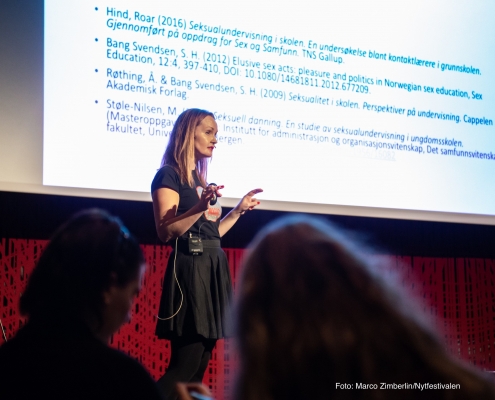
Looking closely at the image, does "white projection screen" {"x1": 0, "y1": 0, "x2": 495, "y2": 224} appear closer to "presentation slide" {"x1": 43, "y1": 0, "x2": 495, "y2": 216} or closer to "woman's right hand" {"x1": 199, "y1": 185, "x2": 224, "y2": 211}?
"presentation slide" {"x1": 43, "y1": 0, "x2": 495, "y2": 216}

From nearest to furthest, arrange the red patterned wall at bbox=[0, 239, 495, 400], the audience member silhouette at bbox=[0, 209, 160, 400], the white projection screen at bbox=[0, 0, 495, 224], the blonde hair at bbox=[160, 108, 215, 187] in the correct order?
1. the audience member silhouette at bbox=[0, 209, 160, 400]
2. the blonde hair at bbox=[160, 108, 215, 187]
3. the white projection screen at bbox=[0, 0, 495, 224]
4. the red patterned wall at bbox=[0, 239, 495, 400]

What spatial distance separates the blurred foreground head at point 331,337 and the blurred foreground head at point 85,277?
0.41m

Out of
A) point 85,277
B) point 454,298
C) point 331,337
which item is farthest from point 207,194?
point 454,298

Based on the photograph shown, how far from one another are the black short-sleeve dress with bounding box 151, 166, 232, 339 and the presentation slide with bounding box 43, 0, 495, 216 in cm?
64

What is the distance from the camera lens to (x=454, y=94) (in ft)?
12.3

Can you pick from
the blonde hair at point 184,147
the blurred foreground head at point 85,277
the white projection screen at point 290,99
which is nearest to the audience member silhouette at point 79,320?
the blurred foreground head at point 85,277

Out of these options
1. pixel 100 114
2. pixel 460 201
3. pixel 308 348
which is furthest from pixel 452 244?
pixel 308 348

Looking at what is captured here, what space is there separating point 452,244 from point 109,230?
3.43 m

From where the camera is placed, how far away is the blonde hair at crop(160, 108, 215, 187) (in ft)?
8.20

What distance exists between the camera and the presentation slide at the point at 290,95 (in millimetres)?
2926

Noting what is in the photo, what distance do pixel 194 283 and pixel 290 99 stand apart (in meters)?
1.34

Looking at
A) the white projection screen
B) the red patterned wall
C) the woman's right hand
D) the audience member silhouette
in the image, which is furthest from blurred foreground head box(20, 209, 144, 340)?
the red patterned wall

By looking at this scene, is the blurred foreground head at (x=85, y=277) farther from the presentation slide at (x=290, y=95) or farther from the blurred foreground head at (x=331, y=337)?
the presentation slide at (x=290, y=95)

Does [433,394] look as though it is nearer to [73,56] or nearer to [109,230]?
[109,230]
